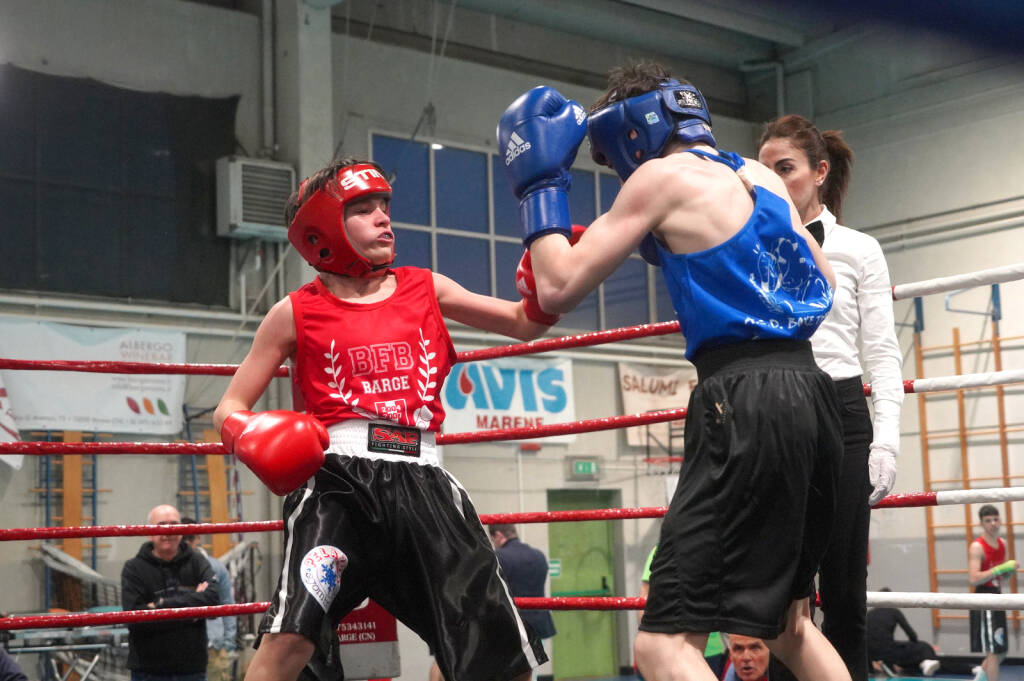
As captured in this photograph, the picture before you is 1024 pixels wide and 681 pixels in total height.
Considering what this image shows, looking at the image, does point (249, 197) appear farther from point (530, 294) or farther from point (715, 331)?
point (715, 331)

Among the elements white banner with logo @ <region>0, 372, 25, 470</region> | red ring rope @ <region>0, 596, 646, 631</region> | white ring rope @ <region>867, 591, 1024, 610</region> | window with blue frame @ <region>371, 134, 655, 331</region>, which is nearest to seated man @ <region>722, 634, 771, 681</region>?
red ring rope @ <region>0, 596, 646, 631</region>

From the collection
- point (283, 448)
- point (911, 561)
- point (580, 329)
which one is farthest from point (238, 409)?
point (911, 561)

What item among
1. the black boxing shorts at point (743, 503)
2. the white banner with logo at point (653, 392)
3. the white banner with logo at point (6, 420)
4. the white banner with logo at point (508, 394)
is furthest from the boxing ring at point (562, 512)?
the white banner with logo at point (653, 392)

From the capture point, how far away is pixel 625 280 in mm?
12984

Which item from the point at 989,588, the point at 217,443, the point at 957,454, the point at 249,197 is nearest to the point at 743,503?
the point at 217,443

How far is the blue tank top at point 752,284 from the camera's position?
1.97 metres

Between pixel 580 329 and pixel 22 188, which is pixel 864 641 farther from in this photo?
pixel 580 329

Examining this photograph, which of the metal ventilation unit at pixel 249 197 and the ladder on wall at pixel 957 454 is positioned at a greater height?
the metal ventilation unit at pixel 249 197

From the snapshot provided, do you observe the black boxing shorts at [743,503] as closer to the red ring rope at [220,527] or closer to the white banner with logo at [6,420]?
the red ring rope at [220,527]

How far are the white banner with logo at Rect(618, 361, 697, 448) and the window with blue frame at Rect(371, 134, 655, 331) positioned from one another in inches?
25.4

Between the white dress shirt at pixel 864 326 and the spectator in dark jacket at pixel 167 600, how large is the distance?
3.28m

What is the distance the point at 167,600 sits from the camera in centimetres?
512

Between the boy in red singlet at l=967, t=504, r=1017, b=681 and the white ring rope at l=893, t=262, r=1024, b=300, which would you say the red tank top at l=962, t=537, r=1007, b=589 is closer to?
the boy in red singlet at l=967, t=504, r=1017, b=681

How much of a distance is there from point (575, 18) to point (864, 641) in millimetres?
10736
